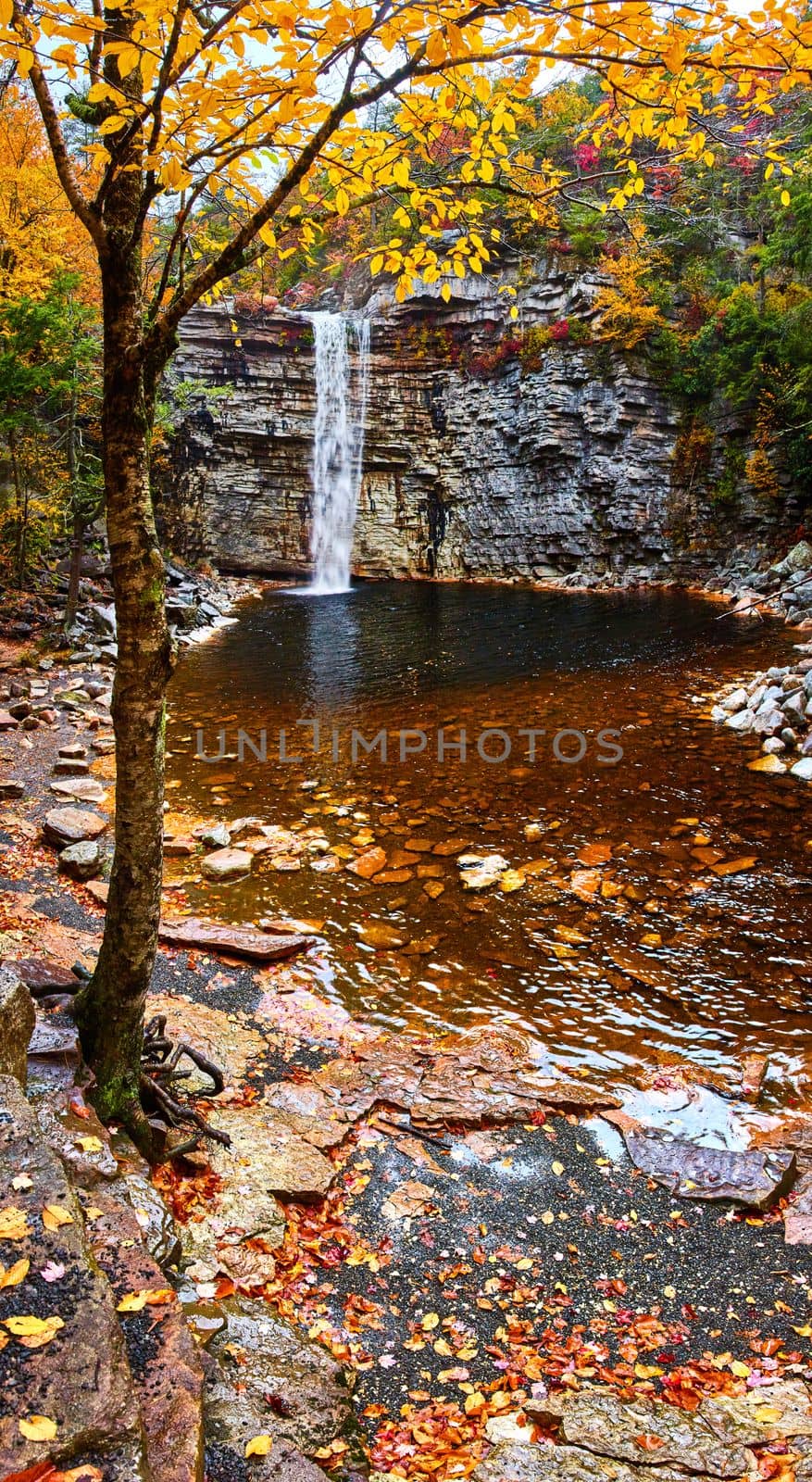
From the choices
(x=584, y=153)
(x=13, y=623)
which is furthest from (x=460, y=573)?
(x=13, y=623)

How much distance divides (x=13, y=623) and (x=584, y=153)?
28749mm

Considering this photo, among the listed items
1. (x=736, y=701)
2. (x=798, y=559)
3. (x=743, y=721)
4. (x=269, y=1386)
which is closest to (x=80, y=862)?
(x=269, y=1386)

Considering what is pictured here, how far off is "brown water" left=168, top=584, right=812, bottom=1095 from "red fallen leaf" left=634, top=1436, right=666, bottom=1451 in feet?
8.72

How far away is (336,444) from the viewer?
1318 inches

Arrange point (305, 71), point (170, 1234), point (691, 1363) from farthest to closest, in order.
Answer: point (691, 1363), point (170, 1234), point (305, 71)

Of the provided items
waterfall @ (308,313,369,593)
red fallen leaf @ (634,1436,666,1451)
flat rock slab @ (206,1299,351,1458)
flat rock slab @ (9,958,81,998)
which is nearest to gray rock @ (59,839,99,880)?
flat rock slab @ (9,958,81,998)

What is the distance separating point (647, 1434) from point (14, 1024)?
272 centimetres

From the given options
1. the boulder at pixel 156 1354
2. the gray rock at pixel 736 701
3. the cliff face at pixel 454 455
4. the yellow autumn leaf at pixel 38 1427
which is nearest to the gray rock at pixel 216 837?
the boulder at pixel 156 1354

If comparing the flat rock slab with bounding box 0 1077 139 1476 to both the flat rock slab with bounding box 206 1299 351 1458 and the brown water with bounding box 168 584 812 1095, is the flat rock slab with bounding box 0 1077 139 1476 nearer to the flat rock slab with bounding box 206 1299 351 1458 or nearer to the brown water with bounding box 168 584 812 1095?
the flat rock slab with bounding box 206 1299 351 1458

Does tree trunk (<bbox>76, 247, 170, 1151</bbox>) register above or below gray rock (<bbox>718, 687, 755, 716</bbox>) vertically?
above

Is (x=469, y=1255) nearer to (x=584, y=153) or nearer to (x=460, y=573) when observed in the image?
(x=460, y=573)

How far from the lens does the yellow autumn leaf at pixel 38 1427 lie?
5.37 ft

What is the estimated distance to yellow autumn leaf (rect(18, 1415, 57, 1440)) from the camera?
5.37 ft

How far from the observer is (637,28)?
249cm
